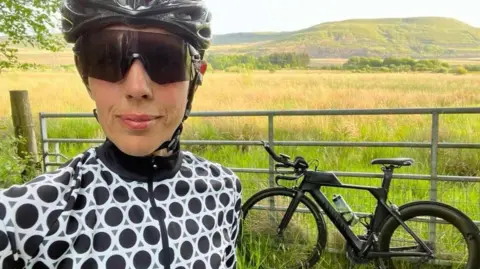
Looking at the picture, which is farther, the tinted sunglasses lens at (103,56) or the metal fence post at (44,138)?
the metal fence post at (44,138)

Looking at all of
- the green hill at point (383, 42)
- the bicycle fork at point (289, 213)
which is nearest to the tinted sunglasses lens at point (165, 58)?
the bicycle fork at point (289, 213)

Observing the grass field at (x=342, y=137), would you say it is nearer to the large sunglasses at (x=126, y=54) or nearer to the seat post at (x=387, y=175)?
the seat post at (x=387, y=175)

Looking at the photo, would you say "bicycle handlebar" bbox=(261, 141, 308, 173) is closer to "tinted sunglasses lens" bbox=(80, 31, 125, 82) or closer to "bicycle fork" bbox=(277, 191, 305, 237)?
"bicycle fork" bbox=(277, 191, 305, 237)

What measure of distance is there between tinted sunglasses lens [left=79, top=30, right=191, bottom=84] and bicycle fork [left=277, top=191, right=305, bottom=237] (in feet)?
8.80

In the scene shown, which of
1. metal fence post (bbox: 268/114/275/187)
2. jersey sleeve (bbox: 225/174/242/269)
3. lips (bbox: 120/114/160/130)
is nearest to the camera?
lips (bbox: 120/114/160/130)

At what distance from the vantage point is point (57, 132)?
6.52 metres

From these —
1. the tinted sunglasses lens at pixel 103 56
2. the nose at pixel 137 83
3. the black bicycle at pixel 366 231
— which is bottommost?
the black bicycle at pixel 366 231

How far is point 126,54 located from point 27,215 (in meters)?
0.27

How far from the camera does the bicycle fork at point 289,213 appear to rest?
3.35 meters

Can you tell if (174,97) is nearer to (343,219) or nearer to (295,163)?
(295,163)

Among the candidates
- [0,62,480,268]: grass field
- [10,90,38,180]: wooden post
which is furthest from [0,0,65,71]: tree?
[10,90,38,180]: wooden post

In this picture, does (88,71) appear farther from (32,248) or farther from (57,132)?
(57,132)

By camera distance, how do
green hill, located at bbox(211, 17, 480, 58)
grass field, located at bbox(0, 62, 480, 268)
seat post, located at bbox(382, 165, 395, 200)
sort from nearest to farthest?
seat post, located at bbox(382, 165, 395, 200) → grass field, located at bbox(0, 62, 480, 268) → green hill, located at bbox(211, 17, 480, 58)

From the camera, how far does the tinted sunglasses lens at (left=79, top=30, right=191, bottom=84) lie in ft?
2.37
